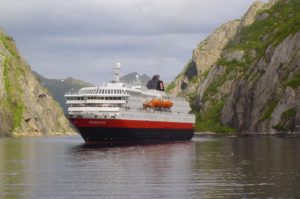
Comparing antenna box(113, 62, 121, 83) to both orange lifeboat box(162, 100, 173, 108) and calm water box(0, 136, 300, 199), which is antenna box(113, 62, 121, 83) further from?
calm water box(0, 136, 300, 199)

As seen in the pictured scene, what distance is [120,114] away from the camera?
13350cm

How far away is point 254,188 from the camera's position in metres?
53.8

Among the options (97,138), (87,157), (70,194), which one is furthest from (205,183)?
(97,138)

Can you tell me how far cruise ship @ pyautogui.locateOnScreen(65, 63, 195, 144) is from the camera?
434 feet

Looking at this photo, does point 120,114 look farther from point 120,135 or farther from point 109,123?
point 120,135

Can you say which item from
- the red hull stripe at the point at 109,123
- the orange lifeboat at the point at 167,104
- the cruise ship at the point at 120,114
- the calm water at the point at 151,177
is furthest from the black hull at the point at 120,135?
the calm water at the point at 151,177

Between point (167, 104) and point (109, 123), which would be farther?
point (167, 104)

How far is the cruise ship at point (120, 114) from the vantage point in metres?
132

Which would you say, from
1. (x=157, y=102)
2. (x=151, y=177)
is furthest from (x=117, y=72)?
(x=151, y=177)

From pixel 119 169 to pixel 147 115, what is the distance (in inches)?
2918

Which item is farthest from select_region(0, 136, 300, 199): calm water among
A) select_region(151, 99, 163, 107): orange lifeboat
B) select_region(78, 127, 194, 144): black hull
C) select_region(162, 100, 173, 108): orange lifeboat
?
select_region(162, 100, 173, 108): orange lifeboat

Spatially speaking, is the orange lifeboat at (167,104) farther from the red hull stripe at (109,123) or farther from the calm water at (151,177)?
the calm water at (151,177)

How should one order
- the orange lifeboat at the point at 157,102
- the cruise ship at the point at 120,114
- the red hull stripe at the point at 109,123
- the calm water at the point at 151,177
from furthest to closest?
1. the orange lifeboat at the point at 157,102
2. the cruise ship at the point at 120,114
3. the red hull stripe at the point at 109,123
4. the calm water at the point at 151,177

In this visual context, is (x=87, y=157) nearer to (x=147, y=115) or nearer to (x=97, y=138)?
(x=97, y=138)
